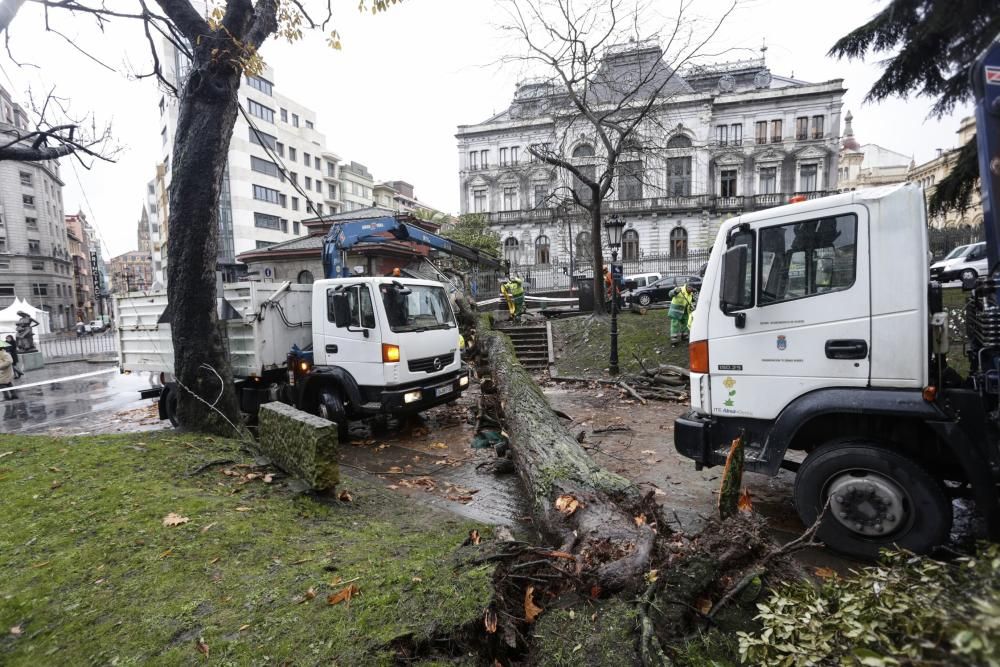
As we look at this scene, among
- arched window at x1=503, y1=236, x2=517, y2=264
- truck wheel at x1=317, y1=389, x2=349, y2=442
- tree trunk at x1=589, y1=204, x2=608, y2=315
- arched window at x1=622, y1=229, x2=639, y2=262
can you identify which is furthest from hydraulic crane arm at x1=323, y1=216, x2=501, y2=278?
arched window at x1=622, y1=229, x2=639, y2=262

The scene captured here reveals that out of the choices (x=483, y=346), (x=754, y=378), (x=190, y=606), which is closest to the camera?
(x=190, y=606)

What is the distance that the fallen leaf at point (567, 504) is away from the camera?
3137mm

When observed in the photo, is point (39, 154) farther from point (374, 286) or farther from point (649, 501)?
point (649, 501)

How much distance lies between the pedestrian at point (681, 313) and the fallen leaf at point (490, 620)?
10.4 m

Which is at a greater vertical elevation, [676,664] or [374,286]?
[374,286]

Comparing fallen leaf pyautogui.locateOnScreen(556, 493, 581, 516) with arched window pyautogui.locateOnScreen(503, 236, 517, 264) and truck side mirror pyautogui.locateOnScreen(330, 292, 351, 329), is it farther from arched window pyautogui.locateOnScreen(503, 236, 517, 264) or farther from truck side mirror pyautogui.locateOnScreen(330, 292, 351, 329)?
arched window pyautogui.locateOnScreen(503, 236, 517, 264)

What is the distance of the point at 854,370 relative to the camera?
363cm

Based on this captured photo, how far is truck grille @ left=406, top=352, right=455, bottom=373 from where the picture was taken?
7.26 meters

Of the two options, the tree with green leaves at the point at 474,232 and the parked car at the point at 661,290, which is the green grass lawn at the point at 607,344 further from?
the tree with green leaves at the point at 474,232

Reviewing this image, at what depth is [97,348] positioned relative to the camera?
2442 centimetres

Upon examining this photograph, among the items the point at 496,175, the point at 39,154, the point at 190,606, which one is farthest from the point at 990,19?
the point at 496,175

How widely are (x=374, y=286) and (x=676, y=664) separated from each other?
243 inches

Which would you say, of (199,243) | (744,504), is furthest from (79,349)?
(744,504)

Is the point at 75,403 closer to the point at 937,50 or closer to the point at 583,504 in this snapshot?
the point at 583,504
